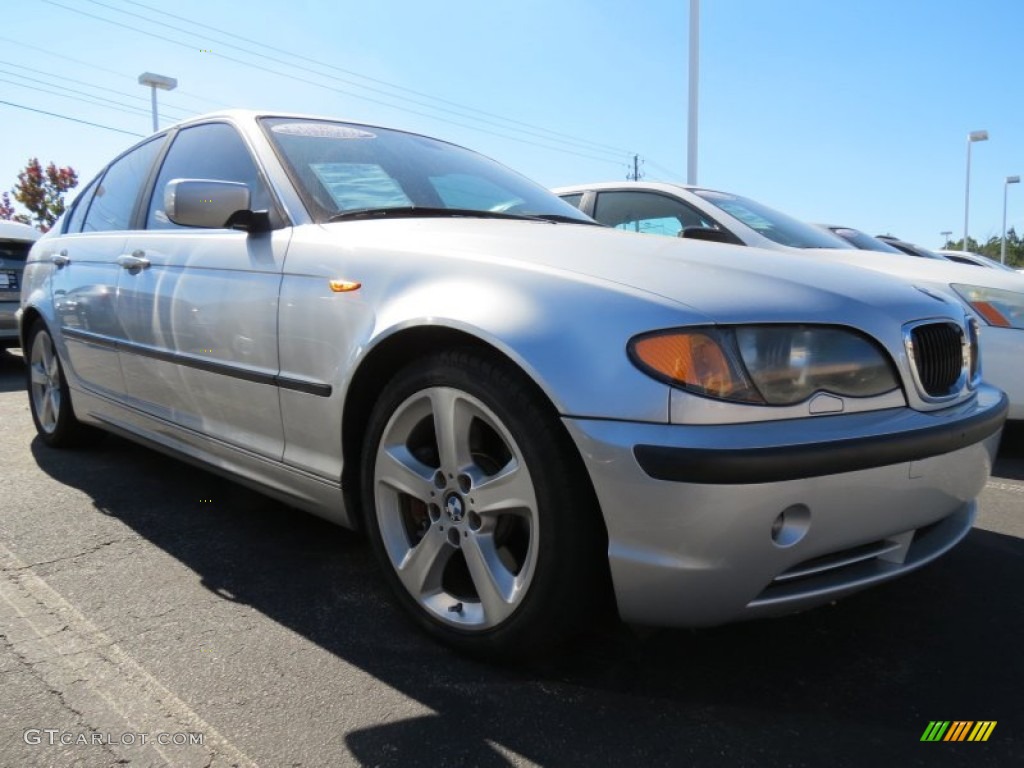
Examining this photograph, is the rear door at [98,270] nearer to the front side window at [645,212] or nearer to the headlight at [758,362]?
the headlight at [758,362]

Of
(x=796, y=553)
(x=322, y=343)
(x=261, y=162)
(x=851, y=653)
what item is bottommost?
(x=851, y=653)

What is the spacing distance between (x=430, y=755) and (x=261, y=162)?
198cm

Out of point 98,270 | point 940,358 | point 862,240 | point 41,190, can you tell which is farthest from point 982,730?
point 41,190

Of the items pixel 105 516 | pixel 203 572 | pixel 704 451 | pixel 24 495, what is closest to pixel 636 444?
pixel 704 451

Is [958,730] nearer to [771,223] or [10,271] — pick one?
[771,223]

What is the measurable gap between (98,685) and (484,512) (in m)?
1.01

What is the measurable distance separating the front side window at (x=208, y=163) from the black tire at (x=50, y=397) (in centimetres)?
126

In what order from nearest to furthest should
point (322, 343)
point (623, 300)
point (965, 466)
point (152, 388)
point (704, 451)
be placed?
point (704, 451)
point (623, 300)
point (965, 466)
point (322, 343)
point (152, 388)

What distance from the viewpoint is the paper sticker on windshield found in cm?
282

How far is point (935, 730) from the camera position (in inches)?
67.2

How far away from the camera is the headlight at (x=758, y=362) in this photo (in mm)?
1653

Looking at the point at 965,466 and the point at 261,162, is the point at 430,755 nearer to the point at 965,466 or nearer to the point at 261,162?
the point at 965,466

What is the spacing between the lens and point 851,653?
2045mm

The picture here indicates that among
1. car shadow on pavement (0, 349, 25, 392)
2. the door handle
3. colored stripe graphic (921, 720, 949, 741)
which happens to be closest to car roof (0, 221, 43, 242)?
car shadow on pavement (0, 349, 25, 392)
